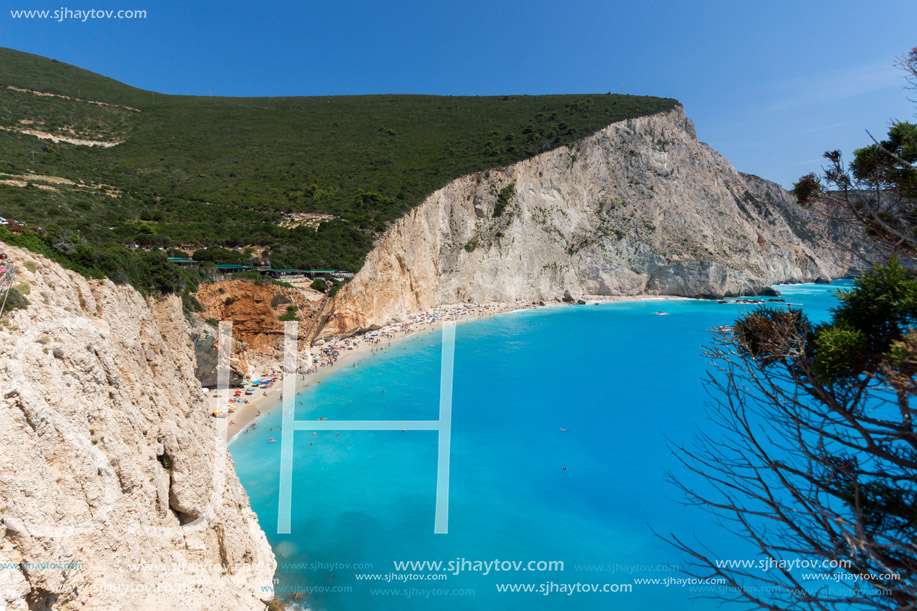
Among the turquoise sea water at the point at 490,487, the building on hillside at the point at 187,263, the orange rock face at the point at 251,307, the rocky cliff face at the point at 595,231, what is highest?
the rocky cliff face at the point at 595,231

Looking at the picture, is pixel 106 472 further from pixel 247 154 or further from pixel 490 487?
pixel 247 154

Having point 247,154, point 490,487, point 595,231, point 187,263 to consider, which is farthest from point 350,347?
point 595,231

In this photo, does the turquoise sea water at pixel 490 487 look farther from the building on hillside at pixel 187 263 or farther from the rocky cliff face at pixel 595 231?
the rocky cliff face at pixel 595 231

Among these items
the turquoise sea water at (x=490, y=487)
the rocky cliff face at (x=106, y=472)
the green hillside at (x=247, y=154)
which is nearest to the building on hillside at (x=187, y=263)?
the green hillside at (x=247, y=154)

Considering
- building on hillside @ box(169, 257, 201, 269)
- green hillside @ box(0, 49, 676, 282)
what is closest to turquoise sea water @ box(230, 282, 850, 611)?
building on hillside @ box(169, 257, 201, 269)

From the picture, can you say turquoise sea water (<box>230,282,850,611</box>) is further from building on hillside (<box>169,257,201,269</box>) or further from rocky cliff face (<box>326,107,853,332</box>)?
rocky cliff face (<box>326,107,853,332</box>)
